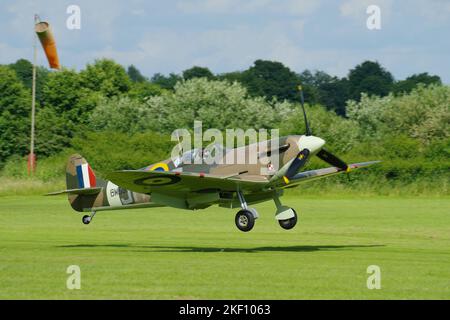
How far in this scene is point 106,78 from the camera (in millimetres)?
92812

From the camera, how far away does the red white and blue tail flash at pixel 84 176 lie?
2352 centimetres

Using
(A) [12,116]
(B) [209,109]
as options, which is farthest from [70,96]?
(B) [209,109]

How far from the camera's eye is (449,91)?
64.8 metres

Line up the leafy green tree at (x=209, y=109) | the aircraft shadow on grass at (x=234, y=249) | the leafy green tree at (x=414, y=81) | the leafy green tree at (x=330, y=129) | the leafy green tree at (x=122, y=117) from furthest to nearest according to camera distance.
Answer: the leafy green tree at (x=414, y=81) → the leafy green tree at (x=122, y=117) → the leafy green tree at (x=209, y=109) → the leafy green tree at (x=330, y=129) → the aircraft shadow on grass at (x=234, y=249)

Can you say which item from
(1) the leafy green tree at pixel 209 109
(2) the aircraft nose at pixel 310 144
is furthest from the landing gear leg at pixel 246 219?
(1) the leafy green tree at pixel 209 109

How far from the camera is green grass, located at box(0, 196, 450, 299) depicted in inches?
524

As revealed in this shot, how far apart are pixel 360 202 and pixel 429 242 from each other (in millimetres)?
17480

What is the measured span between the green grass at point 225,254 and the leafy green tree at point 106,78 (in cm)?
5431

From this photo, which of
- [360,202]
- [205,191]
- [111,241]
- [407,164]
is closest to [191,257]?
[205,191]

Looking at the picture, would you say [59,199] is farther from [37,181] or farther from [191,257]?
[191,257]

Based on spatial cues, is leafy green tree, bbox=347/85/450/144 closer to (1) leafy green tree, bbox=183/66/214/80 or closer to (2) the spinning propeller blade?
(2) the spinning propeller blade

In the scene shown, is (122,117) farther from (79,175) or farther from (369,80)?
(369,80)

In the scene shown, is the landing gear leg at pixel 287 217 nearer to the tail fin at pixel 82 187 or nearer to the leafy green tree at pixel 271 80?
the tail fin at pixel 82 187

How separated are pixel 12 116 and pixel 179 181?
63.2m
